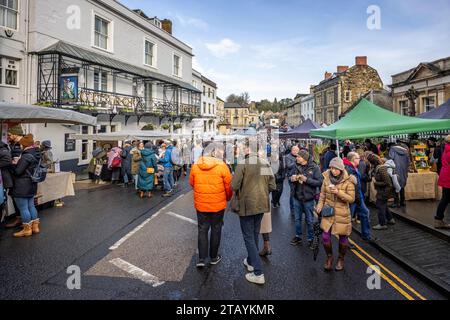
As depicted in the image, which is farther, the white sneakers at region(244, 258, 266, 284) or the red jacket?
the red jacket

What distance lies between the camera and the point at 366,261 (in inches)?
206

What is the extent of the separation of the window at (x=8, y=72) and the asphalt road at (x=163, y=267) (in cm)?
1010

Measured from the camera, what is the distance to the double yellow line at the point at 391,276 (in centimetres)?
412

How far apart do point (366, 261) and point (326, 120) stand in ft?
155

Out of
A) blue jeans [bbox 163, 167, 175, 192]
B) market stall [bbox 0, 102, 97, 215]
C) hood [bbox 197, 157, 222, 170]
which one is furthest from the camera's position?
blue jeans [bbox 163, 167, 175, 192]

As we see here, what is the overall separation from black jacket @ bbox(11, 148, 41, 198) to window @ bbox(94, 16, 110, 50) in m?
16.2

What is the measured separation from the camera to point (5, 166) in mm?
6055

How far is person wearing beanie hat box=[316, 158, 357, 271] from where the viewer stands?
15.5ft

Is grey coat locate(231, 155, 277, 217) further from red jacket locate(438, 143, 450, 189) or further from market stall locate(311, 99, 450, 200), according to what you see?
market stall locate(311, 99, 450, 200)

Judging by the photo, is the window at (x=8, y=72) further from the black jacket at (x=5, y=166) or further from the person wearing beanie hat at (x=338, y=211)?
the person wearing beanie hat at (x=338, y=211)

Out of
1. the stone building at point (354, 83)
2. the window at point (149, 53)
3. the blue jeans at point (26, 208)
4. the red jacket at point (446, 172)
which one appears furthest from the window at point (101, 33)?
the stone building at point (354, 83)

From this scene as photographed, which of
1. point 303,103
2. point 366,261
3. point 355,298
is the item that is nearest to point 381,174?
point 366,261

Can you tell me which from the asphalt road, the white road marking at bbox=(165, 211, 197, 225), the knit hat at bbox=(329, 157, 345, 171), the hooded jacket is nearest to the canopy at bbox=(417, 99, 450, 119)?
the hooded jacket

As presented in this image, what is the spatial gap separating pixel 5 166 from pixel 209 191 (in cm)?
450
